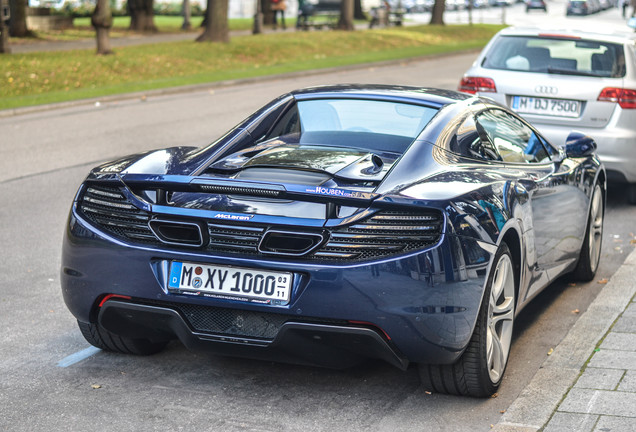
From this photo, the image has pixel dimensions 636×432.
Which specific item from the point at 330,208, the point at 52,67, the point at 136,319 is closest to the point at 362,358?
the point at 330,208

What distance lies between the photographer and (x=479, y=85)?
10.0 metres

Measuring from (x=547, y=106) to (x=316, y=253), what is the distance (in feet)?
19.6

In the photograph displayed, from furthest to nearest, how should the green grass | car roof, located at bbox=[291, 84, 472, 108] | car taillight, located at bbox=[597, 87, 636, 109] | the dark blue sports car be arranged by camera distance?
the green grass < car taillight, located at bbox=[597, 87, 636, 109] < car roof, located at bbox=[291, 84, 472, 108] < the dark blue sports car

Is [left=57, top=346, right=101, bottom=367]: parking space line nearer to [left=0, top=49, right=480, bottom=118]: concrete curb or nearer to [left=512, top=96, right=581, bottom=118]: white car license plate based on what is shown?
[left=512, top=96, right=581, bottom=118]: white car license plate

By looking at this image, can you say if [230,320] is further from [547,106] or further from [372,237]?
[547,106]

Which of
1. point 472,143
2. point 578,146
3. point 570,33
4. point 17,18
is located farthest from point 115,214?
point 17,18

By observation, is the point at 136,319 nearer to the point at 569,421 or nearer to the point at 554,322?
the point at 569,421

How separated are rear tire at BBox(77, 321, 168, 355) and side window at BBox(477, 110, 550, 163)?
6.95 feet

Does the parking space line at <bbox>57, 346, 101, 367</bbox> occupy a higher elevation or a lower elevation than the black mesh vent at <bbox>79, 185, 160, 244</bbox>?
lower

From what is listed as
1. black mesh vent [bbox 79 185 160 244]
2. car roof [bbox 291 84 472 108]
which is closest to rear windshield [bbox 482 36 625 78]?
car roof [bbox 291 84 472 108]

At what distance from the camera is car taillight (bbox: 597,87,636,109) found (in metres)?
9.38

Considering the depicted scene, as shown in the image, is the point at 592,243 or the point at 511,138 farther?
the point at 592,243

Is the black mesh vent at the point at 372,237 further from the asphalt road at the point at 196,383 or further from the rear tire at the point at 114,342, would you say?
the rear tire at the point at 114,342

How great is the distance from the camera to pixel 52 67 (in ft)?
75.0
